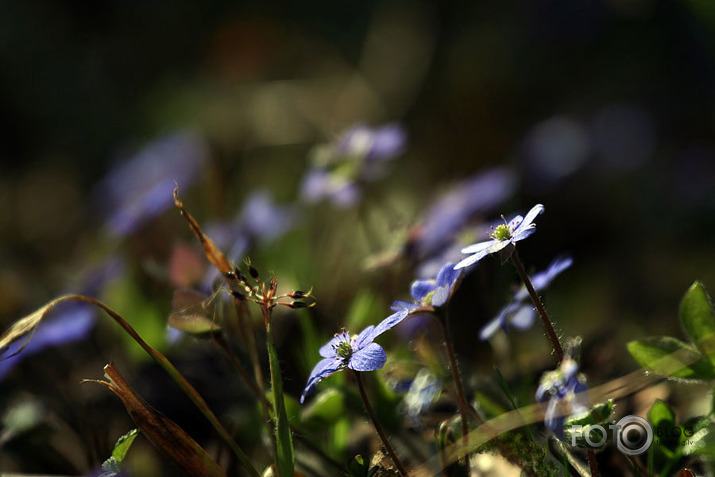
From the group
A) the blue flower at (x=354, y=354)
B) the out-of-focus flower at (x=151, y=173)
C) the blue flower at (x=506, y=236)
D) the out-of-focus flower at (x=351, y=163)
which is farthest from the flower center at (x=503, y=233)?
the out-of-focus flower at (x=151, y=173)

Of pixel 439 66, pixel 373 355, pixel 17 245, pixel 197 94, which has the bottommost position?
pixel 373 355

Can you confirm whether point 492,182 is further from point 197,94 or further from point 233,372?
point 197,94

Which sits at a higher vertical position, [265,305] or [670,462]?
[265,305]

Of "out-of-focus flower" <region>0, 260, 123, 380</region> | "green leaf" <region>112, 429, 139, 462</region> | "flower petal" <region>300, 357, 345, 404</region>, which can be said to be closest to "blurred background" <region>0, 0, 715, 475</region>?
"out-of-focus flower" <region>0, 260, 123, 380</region>

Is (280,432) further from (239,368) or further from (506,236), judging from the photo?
(506,236)

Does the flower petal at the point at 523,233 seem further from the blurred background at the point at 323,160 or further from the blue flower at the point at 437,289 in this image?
the blurred background at the point at 323,160

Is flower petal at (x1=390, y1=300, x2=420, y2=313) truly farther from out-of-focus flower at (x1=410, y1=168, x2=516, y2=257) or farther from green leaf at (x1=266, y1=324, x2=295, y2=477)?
out-of-focus flower at (x1=410, y1=168, x2=516, y2=257)

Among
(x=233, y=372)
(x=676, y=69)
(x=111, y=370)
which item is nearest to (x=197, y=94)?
(x=676, y=69)
